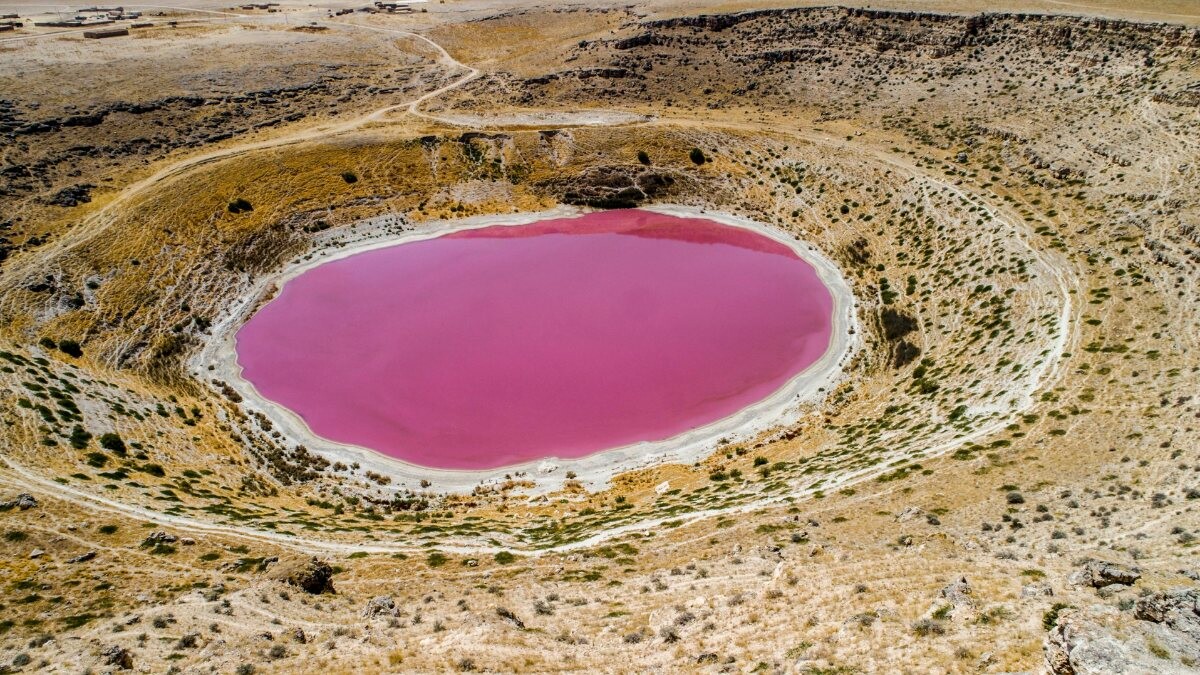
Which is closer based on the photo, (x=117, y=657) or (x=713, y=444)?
(x=117, y=657)

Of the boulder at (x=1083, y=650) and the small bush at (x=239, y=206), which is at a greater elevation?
the small bush at (x=239, y=206)

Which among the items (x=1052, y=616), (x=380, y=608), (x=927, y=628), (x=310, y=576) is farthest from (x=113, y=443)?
(x=1052, y=616)

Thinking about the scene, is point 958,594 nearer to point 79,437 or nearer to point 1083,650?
point 1083,650

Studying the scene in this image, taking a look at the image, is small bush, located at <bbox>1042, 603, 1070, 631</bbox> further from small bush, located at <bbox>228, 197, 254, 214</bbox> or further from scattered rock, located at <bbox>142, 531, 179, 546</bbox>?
small bush, located at <bbox>228, 197, 254, 214</bbox>

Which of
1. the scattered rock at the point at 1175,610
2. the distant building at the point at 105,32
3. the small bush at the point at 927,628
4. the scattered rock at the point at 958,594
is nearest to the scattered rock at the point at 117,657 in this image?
the small bush at the point at 927,628

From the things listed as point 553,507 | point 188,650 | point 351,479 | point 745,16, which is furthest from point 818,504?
point 745,16

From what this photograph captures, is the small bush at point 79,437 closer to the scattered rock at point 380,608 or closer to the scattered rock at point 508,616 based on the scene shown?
the scattered rock at point 380,608

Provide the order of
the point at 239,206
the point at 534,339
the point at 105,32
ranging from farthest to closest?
the point at 105,32
the point at 239,206
the point at 534,339
